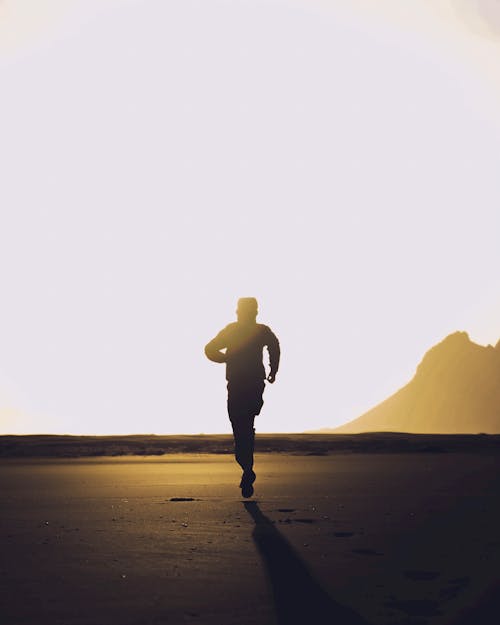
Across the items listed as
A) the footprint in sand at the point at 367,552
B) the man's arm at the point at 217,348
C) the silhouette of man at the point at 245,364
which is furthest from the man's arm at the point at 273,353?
the footprint in sand at the point at 367,552

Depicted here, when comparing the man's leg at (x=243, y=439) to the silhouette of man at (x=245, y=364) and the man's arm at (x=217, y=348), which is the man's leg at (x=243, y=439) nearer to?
the silhouette of man at (x=245, y=364)

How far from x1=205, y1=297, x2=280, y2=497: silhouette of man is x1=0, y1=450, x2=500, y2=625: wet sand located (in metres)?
0.84

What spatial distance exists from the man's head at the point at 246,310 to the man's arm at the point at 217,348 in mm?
313

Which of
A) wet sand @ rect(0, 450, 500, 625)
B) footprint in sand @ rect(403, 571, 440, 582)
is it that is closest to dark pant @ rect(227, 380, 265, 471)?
wet sand @ rect(0, 450, 500, 625)

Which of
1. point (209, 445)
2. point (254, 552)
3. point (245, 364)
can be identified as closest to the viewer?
point (254, 552)

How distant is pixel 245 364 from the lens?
14328mm

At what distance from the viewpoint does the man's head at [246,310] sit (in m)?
14.5

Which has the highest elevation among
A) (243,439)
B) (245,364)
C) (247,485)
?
(245,364)

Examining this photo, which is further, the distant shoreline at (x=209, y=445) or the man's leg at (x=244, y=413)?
the distant shoreline at (x=209, y=445)

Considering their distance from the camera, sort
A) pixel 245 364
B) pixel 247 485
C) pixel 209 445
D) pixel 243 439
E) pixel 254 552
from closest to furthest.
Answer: pixel 254 552
pixel 247 485
pixel 243 439
pixel 245 364
pixel 209 445

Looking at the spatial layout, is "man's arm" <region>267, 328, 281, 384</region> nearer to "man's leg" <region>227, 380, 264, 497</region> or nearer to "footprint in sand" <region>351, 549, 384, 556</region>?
"man's leg" <region>227, 380, 264, 497</region>

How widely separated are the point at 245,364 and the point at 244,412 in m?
0.63

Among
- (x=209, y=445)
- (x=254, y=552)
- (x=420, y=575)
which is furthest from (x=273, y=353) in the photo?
(x=209, y=445)

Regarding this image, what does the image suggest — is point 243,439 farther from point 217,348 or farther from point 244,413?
point 217,348
